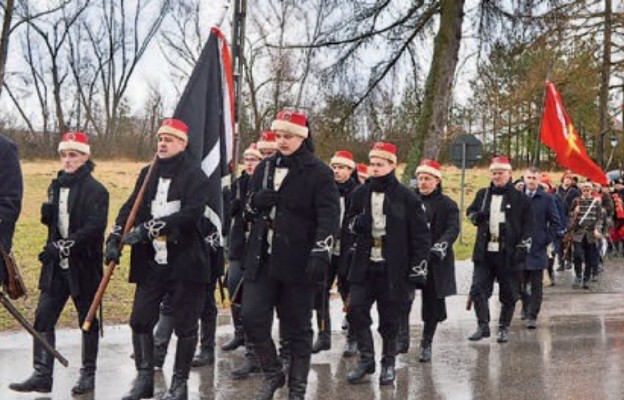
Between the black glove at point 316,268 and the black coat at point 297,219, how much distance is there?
6.3 inches

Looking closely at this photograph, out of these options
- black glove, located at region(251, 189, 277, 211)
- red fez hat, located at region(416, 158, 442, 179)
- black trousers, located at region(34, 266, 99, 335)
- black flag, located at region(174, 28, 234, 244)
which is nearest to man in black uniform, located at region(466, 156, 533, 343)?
red fez hat, located at region(416, 158, 442, 179)

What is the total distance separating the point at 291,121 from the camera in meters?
6.66

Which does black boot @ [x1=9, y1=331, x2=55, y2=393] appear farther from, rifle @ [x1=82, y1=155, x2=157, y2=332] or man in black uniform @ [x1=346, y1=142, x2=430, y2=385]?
man in black uniform @ [x1=346, y1=142, x2=430, y2=385]

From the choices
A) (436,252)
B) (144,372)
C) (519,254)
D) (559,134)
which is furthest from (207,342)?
(559,134)

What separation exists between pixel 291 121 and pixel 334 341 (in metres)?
3.51

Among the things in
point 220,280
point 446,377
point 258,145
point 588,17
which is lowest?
point 446,377

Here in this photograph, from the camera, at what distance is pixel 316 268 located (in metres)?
6.27

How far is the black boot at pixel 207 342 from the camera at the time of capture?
26.7 feet

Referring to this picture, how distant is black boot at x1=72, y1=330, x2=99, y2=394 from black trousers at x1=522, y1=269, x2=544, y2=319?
5.69 meters

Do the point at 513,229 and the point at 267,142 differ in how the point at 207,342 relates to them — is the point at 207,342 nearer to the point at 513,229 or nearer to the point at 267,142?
the point at 267,142

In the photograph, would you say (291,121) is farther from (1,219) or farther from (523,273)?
(523,273)

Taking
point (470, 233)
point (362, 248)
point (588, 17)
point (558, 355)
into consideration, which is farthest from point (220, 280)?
point (588, 17)

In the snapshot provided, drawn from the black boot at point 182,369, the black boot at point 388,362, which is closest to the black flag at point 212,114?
the black boot at point 182,369

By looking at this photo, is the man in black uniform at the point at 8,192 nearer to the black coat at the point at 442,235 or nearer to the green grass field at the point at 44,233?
the green grass field at the point at 44,233
